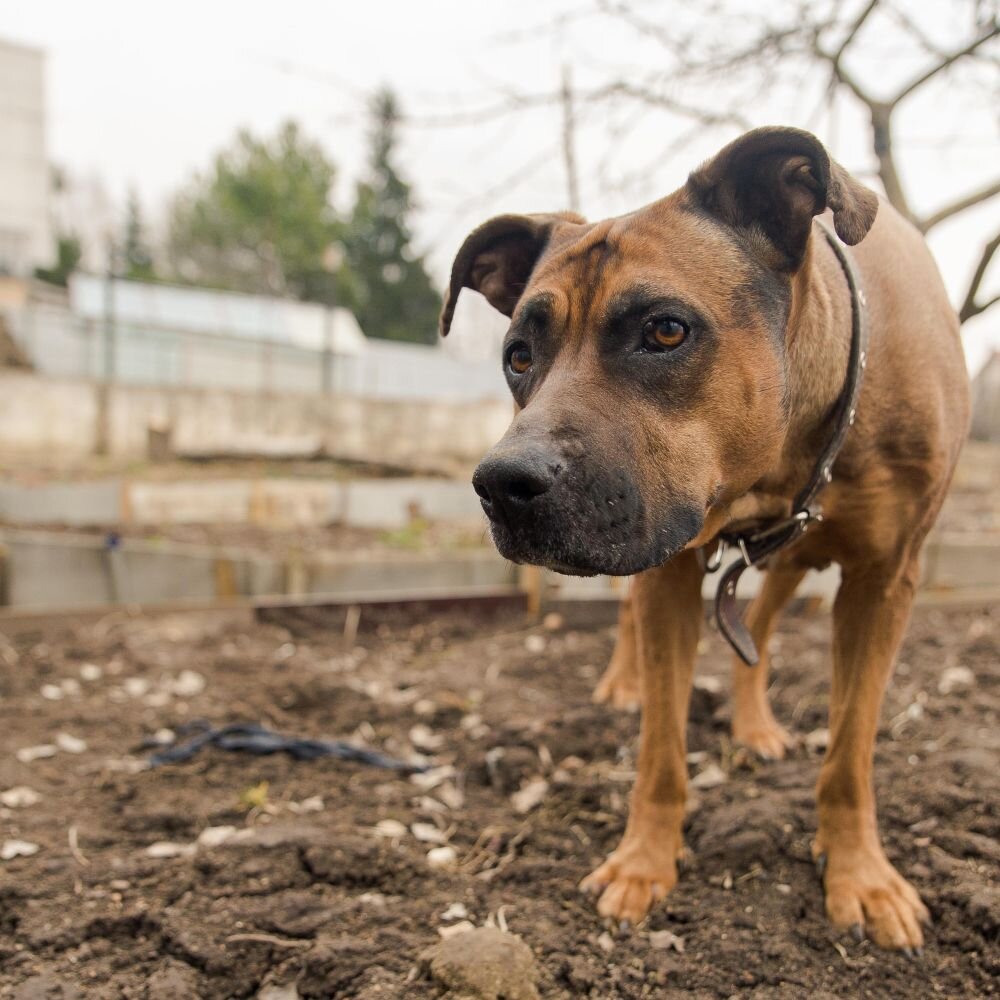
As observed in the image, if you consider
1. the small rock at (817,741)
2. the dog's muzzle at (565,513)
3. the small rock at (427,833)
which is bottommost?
the small rock at (427,833)

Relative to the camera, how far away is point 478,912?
2475mm

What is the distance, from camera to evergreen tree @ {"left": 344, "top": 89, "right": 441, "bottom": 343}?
43.8 m

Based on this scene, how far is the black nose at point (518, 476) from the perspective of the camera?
1.79m

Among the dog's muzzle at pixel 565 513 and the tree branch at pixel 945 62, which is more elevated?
the tree branch at pixel 945 62

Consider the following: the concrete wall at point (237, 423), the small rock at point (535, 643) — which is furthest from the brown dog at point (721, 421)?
the concrete wall at point (237, 423)

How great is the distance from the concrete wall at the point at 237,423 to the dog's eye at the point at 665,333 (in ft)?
32.9

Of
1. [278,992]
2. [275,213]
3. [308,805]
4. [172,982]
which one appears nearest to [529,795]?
[308,805]

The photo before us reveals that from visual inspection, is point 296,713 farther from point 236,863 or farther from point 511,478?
point 511,478

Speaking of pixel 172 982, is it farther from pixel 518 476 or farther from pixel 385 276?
pixel 385 276

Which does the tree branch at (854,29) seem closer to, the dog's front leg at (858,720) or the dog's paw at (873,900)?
the dog's front leg at (858,720)

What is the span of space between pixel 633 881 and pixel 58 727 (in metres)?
2.57

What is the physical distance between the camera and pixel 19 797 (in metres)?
3.21

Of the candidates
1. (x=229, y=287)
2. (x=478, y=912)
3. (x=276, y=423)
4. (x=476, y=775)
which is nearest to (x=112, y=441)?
(x=276, y=423)

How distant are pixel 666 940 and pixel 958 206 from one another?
13.3ft
